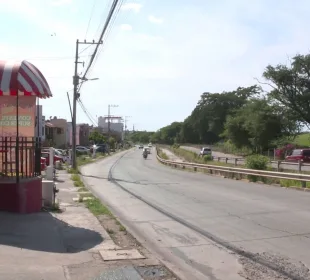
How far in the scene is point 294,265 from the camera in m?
7.07

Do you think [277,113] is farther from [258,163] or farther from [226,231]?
[226,231]

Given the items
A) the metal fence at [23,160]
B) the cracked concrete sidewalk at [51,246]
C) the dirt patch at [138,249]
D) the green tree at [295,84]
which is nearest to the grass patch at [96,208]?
the dirt patch at [138,249]

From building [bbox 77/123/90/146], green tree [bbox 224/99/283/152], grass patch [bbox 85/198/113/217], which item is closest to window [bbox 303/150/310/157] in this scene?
green tree [bbox 224/99/283/152]

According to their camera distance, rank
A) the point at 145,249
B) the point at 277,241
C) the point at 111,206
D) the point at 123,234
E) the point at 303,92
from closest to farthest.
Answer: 1. the point at 145,249
2. the point at 277,241
3. the point at 123,234
4. the point at 111,206
5. the point at 303,92

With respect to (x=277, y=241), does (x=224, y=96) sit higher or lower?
higher

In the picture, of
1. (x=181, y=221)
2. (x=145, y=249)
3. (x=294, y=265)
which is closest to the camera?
(x=294, y=265)

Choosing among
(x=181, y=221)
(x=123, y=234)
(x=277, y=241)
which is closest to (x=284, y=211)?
(x=181, y=221)

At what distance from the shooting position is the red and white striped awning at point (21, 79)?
980 cm

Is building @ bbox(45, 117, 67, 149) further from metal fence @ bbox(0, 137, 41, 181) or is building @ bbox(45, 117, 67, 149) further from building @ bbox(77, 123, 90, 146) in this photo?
metal fence @ bbox(0, 137, 41, 181)

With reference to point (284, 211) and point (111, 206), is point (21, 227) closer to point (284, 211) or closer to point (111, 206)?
point (111, 206)

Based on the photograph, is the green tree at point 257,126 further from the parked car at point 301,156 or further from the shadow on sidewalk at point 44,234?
the shadow on sidewalk at point 44,234

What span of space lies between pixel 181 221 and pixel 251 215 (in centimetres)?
188

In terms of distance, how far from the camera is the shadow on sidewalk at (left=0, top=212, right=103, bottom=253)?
7.85m

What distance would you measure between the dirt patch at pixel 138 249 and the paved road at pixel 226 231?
A: 0.24 meters
